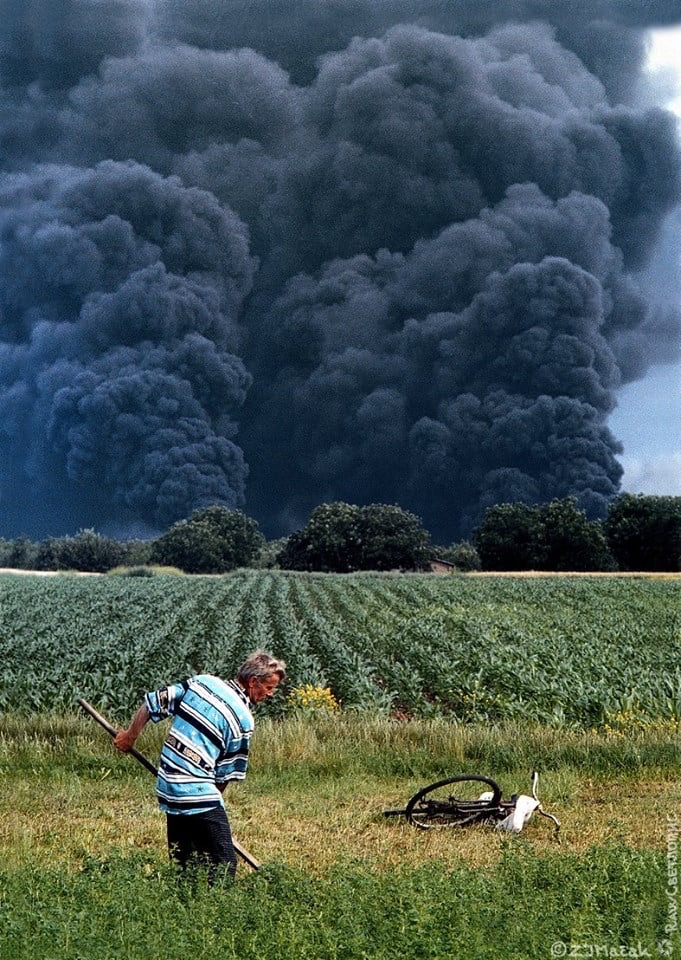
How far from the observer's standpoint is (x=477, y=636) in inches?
1019

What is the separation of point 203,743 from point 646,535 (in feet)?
299

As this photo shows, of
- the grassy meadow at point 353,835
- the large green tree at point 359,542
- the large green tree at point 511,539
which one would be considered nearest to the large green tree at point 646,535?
the large green tree at point 511,539

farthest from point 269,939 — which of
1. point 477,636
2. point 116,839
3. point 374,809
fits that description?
point 477,636

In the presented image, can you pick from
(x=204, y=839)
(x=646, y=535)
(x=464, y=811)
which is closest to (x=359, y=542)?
(x=646, y=535)

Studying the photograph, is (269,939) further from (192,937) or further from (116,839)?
(116,839)

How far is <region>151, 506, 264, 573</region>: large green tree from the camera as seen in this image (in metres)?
101

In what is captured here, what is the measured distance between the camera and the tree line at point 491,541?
92.0 meters

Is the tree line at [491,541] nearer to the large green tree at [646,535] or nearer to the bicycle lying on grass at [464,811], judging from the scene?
the large green tree at [646,535]

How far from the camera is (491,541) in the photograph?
93.3m

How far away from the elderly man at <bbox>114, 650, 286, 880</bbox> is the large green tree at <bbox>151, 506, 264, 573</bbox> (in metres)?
94.8

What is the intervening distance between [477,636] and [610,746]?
13.4m

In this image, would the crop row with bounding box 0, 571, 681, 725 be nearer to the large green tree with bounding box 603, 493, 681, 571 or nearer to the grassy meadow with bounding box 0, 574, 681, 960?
the grassy meadow with bounding box 0, 574, 681, 960

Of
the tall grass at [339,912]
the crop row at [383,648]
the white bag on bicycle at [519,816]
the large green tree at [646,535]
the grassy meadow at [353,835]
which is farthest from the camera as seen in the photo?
the large green tree at [646,535]

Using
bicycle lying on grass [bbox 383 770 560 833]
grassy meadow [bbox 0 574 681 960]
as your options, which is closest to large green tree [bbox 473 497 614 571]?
grassy meadow [bbox 0 574 681 960]
